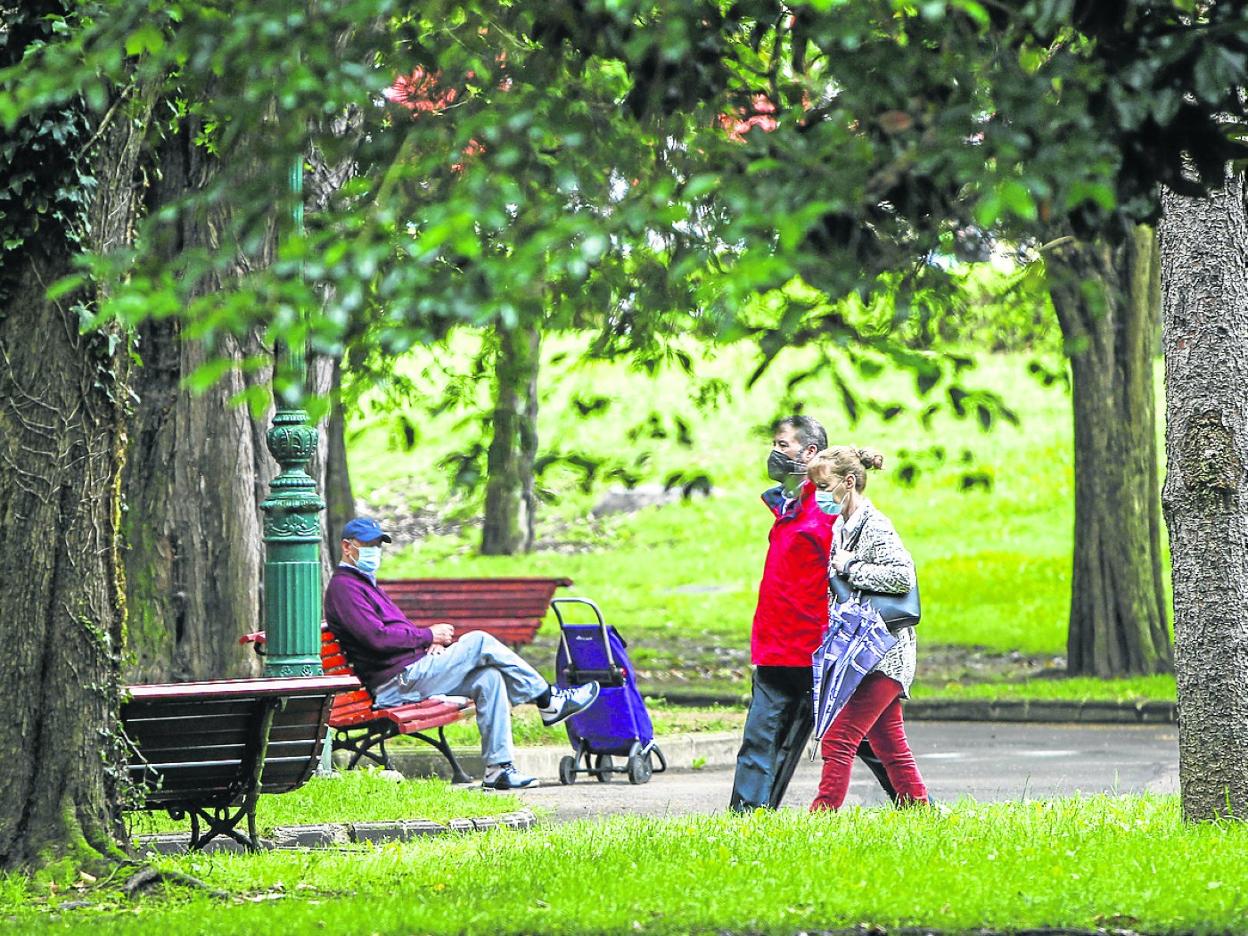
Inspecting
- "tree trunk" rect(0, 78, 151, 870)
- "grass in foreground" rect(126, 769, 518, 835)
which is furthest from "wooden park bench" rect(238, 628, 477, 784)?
"tree trunk" rect(0, 78, 151, 870)

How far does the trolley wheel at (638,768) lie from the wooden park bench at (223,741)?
13.9 feet

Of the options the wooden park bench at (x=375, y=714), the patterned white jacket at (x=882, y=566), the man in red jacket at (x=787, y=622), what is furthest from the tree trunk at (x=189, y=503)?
the patterned white jacket at (x=882, y=566)

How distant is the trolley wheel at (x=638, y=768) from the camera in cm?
1277

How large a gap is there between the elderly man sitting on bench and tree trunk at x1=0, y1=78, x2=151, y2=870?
3973 millimetres

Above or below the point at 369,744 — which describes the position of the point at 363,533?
above

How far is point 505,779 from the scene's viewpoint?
461 inches

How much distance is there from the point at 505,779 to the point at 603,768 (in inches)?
53.9

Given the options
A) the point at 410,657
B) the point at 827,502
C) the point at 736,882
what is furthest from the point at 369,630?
the point at 736,882

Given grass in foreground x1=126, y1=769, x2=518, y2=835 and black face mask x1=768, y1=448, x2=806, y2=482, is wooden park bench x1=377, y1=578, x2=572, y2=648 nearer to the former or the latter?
grass in foreground x1=126, y1=769, x2=518, y2=835

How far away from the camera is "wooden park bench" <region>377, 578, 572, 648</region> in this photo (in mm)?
19625

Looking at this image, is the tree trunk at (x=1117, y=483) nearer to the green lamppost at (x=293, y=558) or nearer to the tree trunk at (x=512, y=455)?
the tree trunk at (x=512, y=455)

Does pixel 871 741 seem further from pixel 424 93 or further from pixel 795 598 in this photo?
pixel 424 93

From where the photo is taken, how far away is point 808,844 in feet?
27.0

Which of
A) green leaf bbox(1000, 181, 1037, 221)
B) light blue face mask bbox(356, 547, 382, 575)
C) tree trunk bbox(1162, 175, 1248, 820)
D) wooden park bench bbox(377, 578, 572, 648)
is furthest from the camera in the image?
wooden park bench bbox(377, 578, 572, 648)
